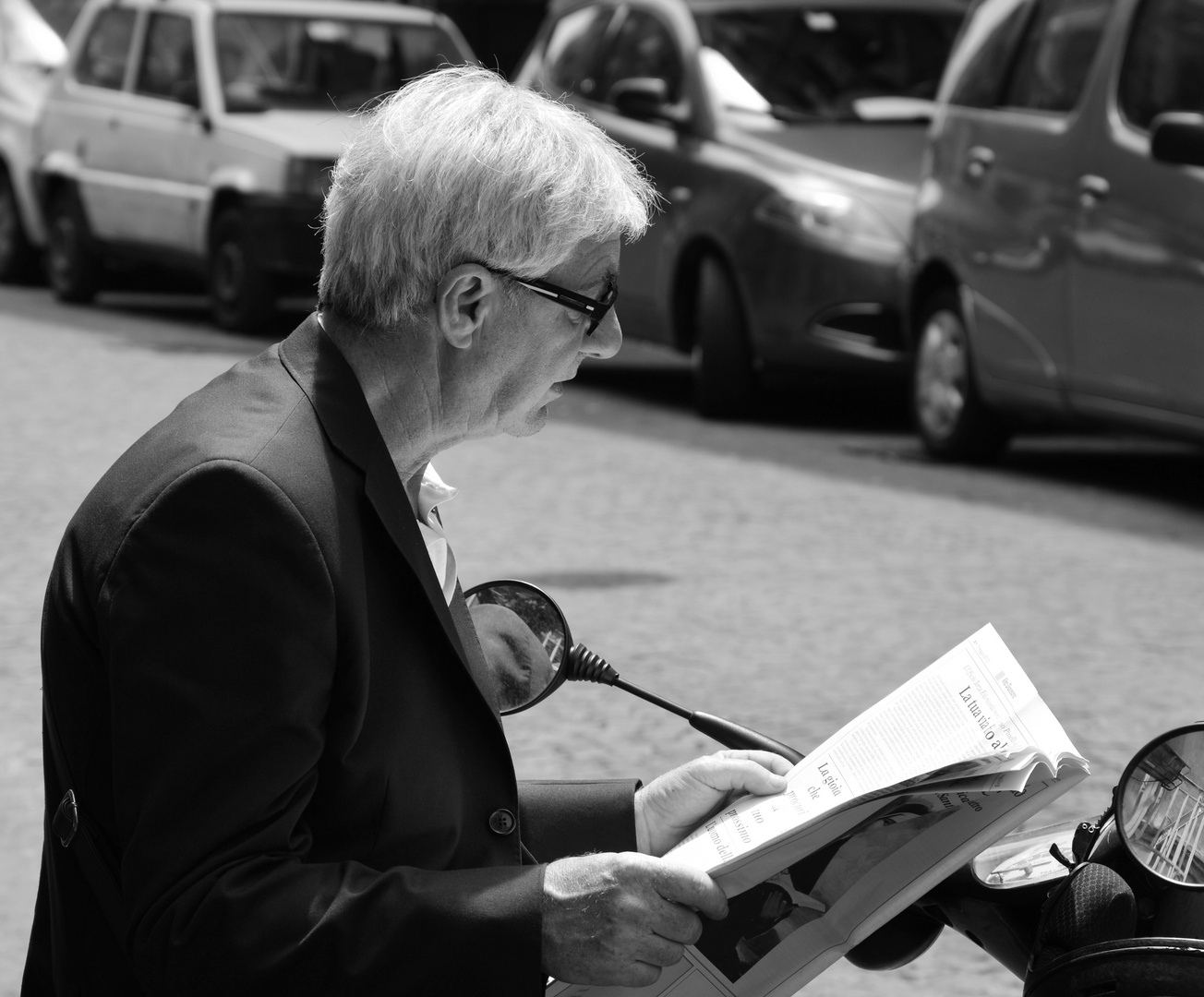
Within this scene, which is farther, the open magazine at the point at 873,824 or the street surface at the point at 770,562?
the street surface at the point at 770,562

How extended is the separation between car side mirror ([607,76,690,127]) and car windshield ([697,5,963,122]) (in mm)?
211

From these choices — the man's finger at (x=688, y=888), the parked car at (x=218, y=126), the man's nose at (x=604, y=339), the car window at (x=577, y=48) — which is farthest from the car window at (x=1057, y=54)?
the man's finger at (x=688, y=888)

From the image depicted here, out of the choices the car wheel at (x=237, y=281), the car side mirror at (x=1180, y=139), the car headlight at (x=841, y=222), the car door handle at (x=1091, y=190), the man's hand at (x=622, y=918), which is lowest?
the car wheel at (x=237, y=281)

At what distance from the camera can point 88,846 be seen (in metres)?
2.06

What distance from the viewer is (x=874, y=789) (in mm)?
2002

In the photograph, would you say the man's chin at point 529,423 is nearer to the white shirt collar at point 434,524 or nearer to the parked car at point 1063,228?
the white shirt collar at point 434,524

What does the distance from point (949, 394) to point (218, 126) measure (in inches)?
231

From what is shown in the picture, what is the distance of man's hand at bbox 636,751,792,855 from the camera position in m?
2.31

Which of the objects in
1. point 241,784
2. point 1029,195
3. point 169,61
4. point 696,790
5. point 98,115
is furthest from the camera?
point 98,115

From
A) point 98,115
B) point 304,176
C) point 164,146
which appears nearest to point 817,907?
point 304,176

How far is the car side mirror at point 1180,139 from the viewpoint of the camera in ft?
26.1

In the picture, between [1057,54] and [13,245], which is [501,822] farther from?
[13,245]

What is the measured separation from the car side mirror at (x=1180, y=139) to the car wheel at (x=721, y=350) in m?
3.14

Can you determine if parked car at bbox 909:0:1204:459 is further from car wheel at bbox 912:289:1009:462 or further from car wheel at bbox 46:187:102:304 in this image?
car wheel at bbox 46:187:102:304
